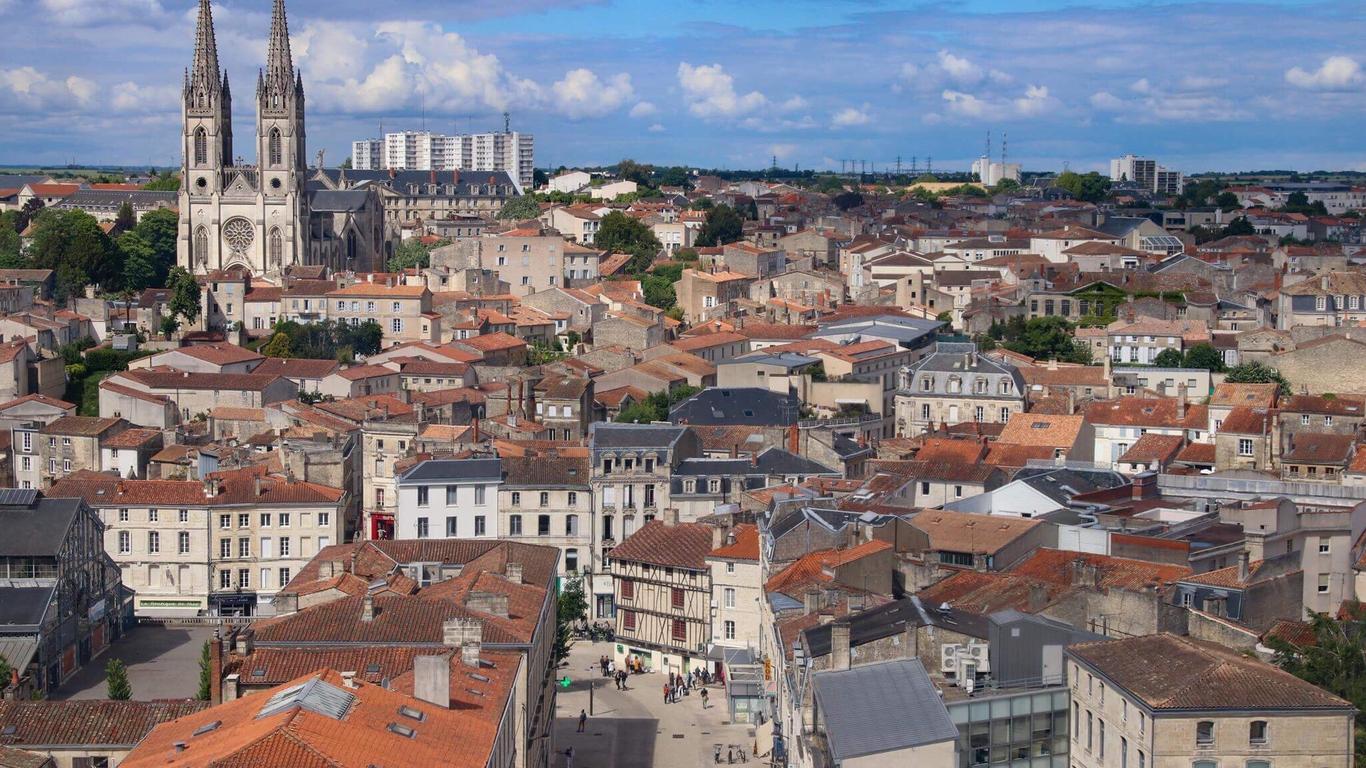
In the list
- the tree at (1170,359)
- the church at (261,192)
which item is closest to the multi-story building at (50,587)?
the tree at (1170,359)

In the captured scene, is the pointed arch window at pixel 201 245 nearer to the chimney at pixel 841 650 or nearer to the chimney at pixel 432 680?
the chimney at pixel 841 650

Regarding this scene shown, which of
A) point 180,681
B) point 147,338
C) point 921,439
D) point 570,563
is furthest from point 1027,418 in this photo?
point 147,338

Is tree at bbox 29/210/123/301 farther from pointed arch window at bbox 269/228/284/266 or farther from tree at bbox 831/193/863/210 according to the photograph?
tree at bbox 831/193/863/210

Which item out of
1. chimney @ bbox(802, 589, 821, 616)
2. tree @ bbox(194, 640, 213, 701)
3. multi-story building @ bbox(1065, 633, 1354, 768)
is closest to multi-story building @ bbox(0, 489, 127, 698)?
tree @ bbox(194, 640, 213, 701)

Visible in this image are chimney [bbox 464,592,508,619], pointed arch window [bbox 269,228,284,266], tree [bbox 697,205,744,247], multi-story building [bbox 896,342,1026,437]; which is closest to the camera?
chimney [bbox 464,592,508,619]

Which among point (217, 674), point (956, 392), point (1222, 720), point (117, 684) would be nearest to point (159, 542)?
point (117, 684)

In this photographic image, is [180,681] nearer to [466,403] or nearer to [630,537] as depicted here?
[630,537]
